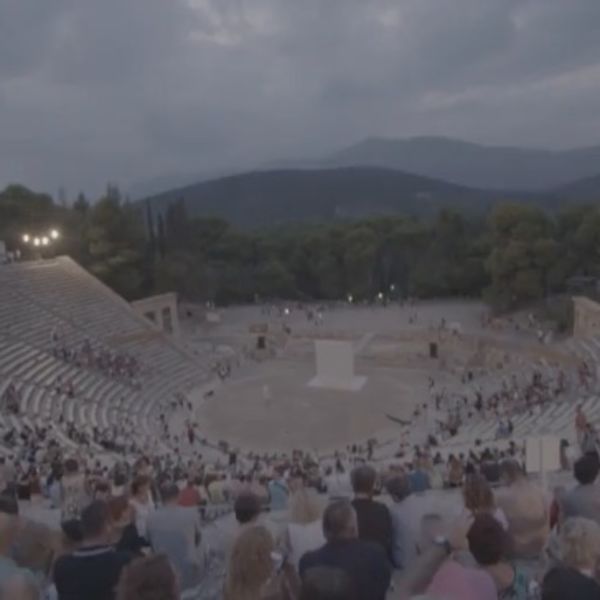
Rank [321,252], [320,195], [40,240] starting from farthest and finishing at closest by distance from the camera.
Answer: [320,195]
[321,252]
[40,240]

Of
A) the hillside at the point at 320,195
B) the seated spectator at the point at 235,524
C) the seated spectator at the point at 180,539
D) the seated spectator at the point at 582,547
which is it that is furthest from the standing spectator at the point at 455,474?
the hillside at the point at 320,195

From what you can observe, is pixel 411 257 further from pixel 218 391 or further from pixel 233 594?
pixel 233 594

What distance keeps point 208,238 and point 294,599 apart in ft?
185

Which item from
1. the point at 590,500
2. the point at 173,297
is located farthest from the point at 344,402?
the point at 590,500

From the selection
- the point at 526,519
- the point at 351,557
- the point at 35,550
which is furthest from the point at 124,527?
the point at 526,519

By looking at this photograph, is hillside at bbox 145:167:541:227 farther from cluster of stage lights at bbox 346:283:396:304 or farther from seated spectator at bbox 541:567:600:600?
seated spectator at bbox 541:567:600:600

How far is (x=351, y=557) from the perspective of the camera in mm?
4395

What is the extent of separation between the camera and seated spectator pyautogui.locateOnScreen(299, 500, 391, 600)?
4347mm

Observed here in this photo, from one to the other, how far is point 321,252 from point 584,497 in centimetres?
5131

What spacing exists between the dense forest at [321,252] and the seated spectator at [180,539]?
40.3 m

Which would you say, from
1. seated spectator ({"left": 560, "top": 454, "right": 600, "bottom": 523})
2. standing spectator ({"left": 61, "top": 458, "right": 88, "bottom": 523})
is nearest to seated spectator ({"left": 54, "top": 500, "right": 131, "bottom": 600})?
seated spectator ({"left": 560, "top": 454, "right": 600, "bottom": 523})

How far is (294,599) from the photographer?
398 cm

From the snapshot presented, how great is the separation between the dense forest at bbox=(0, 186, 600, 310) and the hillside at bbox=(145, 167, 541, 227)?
93.0 metres

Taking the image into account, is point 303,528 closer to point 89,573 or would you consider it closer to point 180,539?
point 180,539
